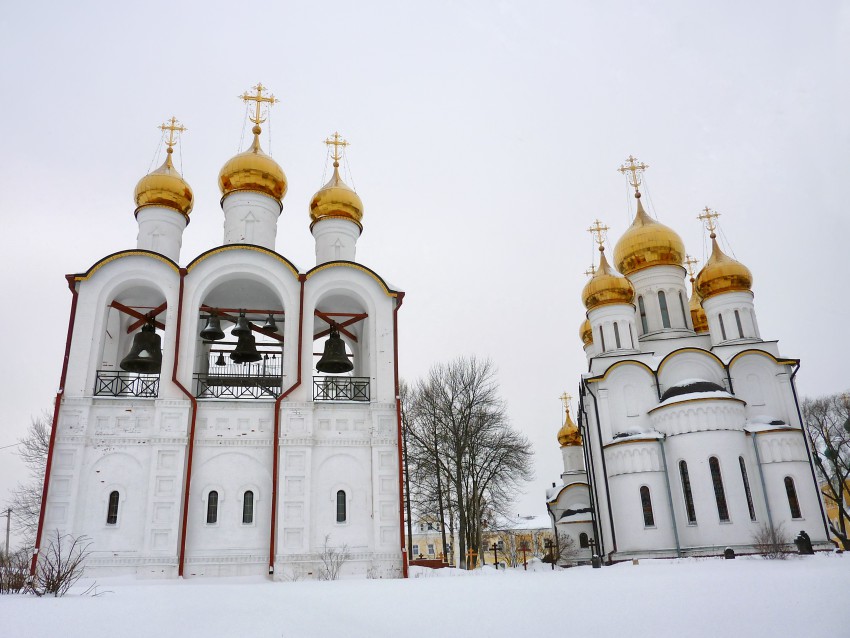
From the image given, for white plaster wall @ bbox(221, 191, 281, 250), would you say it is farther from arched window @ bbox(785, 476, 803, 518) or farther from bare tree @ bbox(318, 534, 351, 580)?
arched window @ bbox(785, 476, 803, 518)

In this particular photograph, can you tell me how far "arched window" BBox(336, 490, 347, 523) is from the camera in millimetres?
14133

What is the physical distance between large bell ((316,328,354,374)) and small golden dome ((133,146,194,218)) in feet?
19.6

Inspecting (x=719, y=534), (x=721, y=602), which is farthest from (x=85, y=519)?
(x=719, y=534)

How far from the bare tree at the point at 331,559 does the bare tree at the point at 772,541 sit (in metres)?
9.08

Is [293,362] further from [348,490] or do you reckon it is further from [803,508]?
[803,508]

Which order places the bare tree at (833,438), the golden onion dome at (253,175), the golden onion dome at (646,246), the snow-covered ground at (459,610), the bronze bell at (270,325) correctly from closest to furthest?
the snow-covered ground at (459,610), the bronze bell at (270,325), the golden onion dome at (253,175), the golden onion dome at (646,246), the bare tree at (833,438)

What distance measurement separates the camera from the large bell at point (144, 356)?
14305 mm

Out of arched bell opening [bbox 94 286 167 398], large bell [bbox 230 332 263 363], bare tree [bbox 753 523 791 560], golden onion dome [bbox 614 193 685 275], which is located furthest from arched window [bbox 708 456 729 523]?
arched bell opening [bbox 94 286 167 398]

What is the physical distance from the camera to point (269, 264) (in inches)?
614

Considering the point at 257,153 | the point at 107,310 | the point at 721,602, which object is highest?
the point at 257,153

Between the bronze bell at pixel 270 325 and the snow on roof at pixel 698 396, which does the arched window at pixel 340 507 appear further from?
the snow on roof at pixel 698 396

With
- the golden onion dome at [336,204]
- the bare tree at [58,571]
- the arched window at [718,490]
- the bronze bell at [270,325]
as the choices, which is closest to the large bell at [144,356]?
the bronze bell at [270,325]

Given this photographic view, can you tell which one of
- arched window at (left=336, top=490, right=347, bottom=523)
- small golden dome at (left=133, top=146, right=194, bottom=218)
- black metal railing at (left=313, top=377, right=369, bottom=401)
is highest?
small golden dome at (left=133, top=146, right=194, bottom=218)

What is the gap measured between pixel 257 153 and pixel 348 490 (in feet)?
30.7
